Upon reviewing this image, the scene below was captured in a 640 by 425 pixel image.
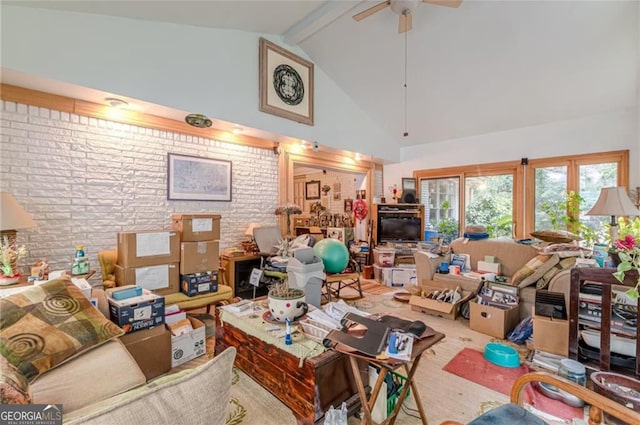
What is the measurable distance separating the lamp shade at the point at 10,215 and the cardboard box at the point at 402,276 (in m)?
4.60

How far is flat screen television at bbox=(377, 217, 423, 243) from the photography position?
5684 millimetres

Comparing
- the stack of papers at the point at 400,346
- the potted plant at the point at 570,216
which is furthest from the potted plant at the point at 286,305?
the potted plant at the point at 570,216

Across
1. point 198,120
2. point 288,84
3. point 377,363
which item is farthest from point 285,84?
point 377,363

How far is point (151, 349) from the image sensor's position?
214 cm

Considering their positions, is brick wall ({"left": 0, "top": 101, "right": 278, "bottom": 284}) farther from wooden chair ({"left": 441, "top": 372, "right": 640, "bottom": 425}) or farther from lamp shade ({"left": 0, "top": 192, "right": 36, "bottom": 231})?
wooden chair ({"left": 441, "top": 372, "right": 640, "bottom": 425})

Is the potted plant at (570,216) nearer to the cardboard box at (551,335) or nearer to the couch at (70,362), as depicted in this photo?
the cardboard box at (551,335)

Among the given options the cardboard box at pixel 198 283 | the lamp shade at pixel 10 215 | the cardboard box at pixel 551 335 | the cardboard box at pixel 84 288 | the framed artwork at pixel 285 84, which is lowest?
the cardboard box at pixel 551 335

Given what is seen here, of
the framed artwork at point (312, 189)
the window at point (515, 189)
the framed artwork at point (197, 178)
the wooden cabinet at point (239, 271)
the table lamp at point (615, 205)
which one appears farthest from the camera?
the framed artwork at point (312, 189)

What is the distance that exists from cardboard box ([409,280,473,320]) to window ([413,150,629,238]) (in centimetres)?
205

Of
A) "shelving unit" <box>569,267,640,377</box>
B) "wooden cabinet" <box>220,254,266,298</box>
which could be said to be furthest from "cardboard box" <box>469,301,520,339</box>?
"wooden cabinet" <box>220,254,266,298</box>

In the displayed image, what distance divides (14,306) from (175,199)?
2306 mm

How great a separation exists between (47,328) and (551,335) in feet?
11.5

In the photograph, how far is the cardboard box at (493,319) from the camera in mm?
2885

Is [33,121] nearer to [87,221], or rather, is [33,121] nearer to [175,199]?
[87,221]
